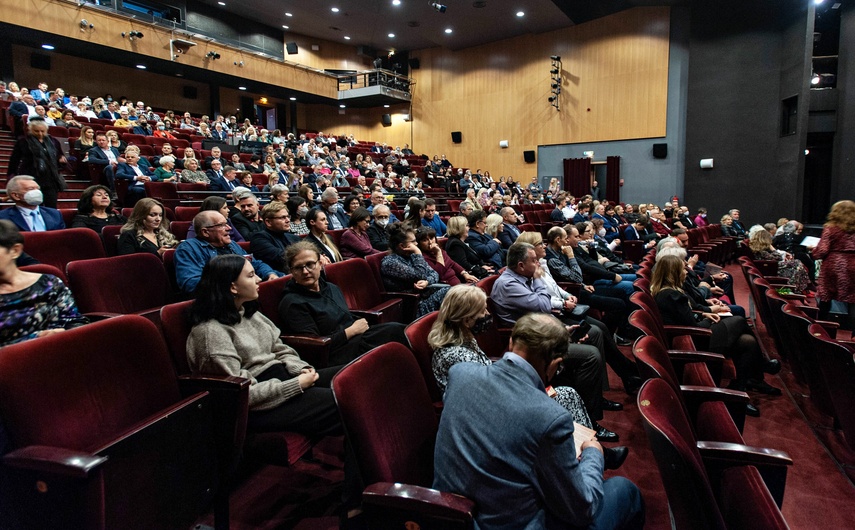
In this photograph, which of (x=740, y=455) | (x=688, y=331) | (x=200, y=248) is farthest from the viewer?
(x=200, y=248)

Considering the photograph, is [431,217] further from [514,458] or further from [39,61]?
[39,61]

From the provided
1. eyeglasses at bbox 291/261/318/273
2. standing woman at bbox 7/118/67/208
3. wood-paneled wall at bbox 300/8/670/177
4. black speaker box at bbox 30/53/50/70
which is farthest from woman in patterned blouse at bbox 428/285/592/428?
black speaker box at bbox 30/53/50/70

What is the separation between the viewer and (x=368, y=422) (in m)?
1.08

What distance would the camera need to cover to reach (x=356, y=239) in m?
3.51

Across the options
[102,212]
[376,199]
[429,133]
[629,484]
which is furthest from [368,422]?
[429,133]

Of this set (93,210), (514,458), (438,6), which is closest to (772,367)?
(514,458)

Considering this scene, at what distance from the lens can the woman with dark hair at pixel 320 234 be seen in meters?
3.04

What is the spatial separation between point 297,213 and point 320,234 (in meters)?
0.81

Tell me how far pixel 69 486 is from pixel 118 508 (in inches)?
5.3

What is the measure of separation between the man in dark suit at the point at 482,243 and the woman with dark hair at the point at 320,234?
128 centimetres

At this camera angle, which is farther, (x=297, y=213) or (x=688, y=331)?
(x=297, y=213)

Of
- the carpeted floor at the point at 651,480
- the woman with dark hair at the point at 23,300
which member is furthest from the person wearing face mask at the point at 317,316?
the woman with dark hair at the point at 23,300

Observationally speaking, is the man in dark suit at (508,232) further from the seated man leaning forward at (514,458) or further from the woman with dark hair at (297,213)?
the seated man leaning forward at (514,458)

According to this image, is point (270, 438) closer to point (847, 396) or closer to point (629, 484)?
point (629, 484)
